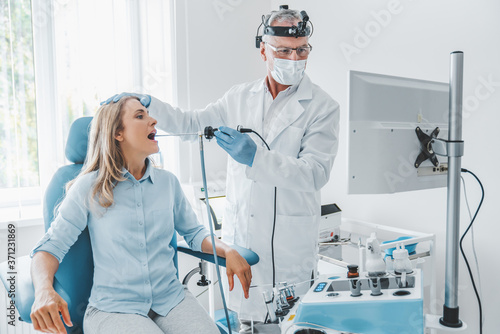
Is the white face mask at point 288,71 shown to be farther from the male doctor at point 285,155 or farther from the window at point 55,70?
the window at point 55,70

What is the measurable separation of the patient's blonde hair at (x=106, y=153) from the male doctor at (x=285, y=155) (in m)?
0.09

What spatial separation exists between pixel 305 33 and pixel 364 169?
615 millimetres

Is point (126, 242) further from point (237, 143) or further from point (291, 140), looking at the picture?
point (291, 140)

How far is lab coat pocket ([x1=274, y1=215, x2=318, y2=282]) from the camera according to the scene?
1526 mm

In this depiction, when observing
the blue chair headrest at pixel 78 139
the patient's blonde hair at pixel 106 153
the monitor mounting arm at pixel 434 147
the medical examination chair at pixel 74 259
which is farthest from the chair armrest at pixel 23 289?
the monitor mounting arm at pixel 434 147

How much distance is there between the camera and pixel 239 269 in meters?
1.33

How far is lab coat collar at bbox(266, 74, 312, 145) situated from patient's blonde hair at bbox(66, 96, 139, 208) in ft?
1.76

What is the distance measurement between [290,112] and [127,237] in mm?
727

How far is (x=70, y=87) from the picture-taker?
7.52 feet

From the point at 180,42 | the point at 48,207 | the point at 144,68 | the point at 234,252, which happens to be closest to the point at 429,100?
the point at 234,252

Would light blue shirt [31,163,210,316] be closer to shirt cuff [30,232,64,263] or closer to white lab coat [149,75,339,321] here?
shirt cuff [30,232,64,263]

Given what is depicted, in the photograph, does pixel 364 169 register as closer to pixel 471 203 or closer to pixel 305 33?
pixel 305 33

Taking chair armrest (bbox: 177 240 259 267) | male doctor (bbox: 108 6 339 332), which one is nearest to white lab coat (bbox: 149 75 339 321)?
male doctor (bbox: 108 6 339 332)

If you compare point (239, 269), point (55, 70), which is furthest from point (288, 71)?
point (55, 70)
